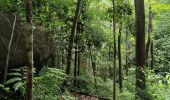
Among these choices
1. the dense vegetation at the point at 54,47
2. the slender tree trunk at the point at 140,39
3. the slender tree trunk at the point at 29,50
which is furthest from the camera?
the slender tree trunk at the point at 140,39

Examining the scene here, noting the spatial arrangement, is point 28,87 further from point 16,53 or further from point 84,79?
point 84,79

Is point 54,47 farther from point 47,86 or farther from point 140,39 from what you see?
point 47,86

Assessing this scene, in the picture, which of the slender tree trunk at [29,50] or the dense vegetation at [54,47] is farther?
the dense vegetation at [54,47]

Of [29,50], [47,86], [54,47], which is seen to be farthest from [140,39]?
[29,50]

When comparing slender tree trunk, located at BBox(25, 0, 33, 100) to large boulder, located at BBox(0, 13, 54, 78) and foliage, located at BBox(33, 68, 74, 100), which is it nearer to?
foliage, located at BBox(33, 68, 74, 100)

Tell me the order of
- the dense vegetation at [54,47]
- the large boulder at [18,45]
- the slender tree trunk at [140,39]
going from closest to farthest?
the dense vegetation at [54,47] → the large boulder at [18,45] → the slender tree trunk at [140,39]

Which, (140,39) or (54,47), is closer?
(140,39)

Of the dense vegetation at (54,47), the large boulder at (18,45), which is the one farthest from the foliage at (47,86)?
A: the large boulder at (18,45)

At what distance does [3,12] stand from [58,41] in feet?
29.1

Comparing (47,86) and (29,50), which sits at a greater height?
(29,50)

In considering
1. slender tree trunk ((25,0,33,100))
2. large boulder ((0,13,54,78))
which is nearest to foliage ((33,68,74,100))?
large boulder ((0,13,54,78))

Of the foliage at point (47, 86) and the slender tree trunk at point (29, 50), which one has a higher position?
the slender tree trunk at point (29, 50)

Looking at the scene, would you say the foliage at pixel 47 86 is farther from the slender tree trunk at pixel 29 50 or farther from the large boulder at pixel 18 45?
the slender tree trunk at pixel 29 50

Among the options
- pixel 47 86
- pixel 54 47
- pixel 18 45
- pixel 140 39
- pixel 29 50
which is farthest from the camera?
pixel 54 47
